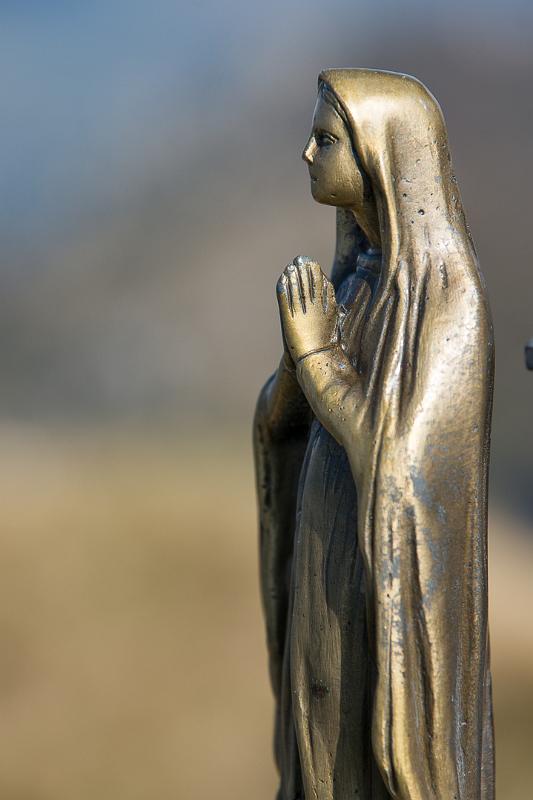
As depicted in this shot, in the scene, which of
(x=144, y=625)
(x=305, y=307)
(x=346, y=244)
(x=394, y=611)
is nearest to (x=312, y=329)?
(x=305, y=307)

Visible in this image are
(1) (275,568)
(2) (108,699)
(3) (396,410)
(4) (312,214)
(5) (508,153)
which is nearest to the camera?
(3) (396,410)

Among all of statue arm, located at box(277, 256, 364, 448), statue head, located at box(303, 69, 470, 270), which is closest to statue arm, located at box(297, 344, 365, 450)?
statue arm, located at box(277, 256, 364, 448)

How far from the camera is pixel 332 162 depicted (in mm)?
1391

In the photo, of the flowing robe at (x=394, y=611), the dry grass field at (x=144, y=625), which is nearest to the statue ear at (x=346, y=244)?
the flowing robe at (x=394, y=611)

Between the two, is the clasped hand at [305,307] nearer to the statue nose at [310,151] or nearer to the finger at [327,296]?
the finger at [327,296]

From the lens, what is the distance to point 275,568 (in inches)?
70.0

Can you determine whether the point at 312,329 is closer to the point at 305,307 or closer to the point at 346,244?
the point at 305,307

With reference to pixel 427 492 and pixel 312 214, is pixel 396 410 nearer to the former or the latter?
pixel 427 492

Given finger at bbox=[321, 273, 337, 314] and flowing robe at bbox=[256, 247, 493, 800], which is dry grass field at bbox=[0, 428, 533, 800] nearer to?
flowing robe at bbox=[256, 247, 493, 800]

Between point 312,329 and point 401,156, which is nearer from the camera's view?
point 401,156

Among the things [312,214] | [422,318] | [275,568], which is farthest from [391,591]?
[312,214]

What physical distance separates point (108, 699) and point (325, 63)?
7.92ft

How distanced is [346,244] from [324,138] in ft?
0.70

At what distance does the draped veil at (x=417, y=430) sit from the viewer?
1.32 m
